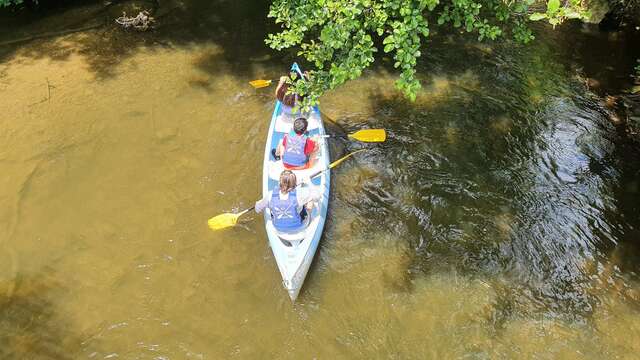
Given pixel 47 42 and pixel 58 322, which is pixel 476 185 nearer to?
pixel 58 322

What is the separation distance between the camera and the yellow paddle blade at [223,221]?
6.08 meters

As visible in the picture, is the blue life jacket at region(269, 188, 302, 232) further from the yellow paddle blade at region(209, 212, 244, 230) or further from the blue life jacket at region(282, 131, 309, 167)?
the blue life jacket at region(282, 131, 309, 167)

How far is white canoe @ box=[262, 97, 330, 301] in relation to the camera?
545 centimetres

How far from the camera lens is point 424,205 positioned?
6.79m

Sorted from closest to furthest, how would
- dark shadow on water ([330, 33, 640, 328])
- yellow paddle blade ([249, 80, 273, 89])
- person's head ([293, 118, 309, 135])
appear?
dark shadow on water ([330, 33, 640, 328]) < person's head ([293, 118, 309, 135]) < yellow paddle blade ([249, 80, 273, 89])

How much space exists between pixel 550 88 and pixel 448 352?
646 cm

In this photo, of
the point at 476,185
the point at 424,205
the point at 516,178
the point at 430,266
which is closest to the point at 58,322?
the point at 430,266

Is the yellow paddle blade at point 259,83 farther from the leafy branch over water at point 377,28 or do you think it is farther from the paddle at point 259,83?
the leafy branch over water at point 377,28

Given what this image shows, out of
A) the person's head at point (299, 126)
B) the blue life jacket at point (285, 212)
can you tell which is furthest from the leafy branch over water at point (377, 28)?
the person's head at point (299, 126)

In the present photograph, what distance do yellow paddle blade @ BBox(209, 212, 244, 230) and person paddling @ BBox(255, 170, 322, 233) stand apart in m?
0.44

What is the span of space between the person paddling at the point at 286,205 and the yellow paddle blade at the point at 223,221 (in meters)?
0.44

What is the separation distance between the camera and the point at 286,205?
567cm

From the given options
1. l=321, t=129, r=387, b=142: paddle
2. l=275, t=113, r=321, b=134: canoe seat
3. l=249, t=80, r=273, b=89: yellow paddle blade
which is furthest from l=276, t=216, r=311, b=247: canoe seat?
l=249, t=80, r=273, b=89: yellow paddle blade

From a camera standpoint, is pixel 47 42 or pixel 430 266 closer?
pixel 430 266
